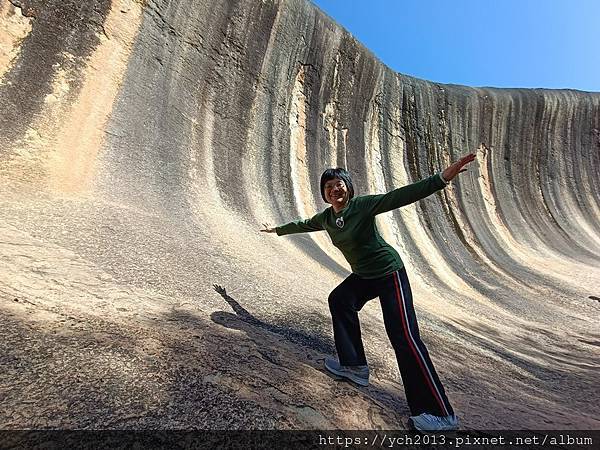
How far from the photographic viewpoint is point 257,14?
8875 mm

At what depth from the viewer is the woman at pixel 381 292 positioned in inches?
81.7

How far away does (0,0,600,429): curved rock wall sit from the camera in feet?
12.3

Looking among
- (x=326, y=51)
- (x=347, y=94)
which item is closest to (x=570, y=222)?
(x=347, y=94)

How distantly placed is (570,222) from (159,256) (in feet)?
58.0

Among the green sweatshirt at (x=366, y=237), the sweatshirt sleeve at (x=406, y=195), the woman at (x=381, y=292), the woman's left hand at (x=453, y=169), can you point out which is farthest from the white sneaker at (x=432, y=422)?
the woman's left hand at (x=453, y=169)

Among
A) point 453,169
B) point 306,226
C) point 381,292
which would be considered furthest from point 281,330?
point 453,169

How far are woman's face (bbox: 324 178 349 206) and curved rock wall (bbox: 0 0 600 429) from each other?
1109 mm

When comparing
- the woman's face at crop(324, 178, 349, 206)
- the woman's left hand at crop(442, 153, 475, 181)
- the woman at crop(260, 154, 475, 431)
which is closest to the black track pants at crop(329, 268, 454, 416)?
the woman at crop(260, 154, 475, 431)

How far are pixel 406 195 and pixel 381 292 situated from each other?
0.57 meters

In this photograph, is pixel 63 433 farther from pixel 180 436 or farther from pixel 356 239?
pixel 356 239

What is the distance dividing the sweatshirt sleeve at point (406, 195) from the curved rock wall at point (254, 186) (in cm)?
113

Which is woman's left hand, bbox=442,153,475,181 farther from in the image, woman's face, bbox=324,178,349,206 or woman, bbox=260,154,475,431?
woman's face, bbox=324,178,349,206

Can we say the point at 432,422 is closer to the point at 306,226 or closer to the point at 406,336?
the point at 406,336

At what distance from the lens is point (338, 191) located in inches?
95.5
